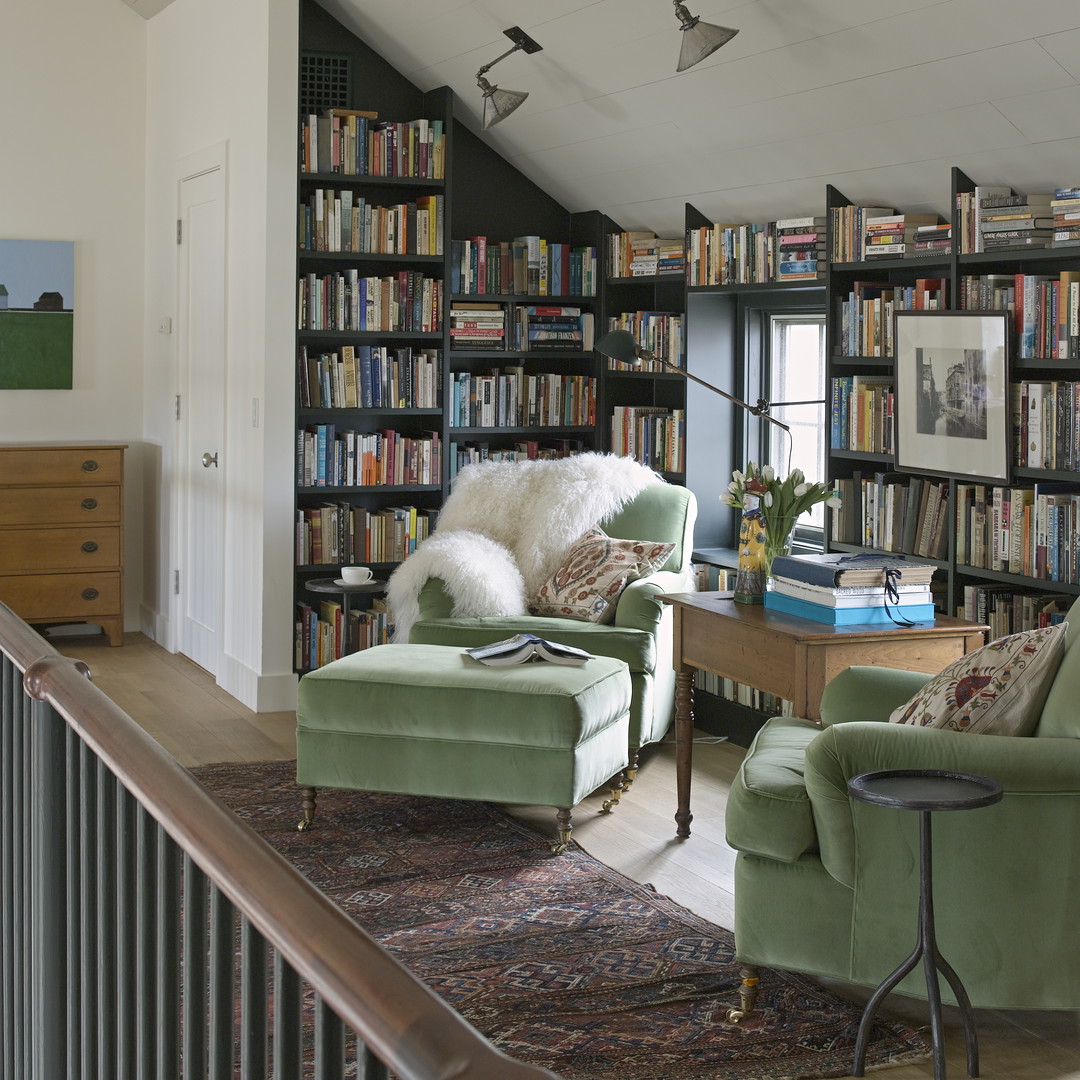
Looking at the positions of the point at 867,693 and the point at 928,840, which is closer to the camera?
the point at 928,840

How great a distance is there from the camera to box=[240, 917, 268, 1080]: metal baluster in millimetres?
1045

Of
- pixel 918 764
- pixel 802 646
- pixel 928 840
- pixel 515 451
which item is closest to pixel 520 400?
pixel 515 451

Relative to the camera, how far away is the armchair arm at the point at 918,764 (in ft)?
8.44

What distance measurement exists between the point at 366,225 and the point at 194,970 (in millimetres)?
4583

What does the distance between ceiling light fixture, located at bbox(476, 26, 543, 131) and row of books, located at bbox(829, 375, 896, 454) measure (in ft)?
4.84

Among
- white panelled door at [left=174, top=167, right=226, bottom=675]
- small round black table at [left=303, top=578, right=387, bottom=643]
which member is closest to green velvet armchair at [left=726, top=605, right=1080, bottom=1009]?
small round black table at [left=303, top=578, right=387, bottom=643]

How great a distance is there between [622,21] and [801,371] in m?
1.60

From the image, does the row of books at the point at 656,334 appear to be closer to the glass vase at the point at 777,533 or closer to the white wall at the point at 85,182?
the glass vase at the point at 777,533

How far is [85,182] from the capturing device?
6.63 meters

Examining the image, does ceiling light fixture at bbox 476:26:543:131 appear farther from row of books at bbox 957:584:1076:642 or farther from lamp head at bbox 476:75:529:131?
row of books at bbox 957:584:1076:642

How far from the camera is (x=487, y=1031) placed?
107 inches

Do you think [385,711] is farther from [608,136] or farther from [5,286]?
[5,286]

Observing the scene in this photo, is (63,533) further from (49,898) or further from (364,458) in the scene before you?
(49,898)

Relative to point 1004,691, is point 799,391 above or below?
above
